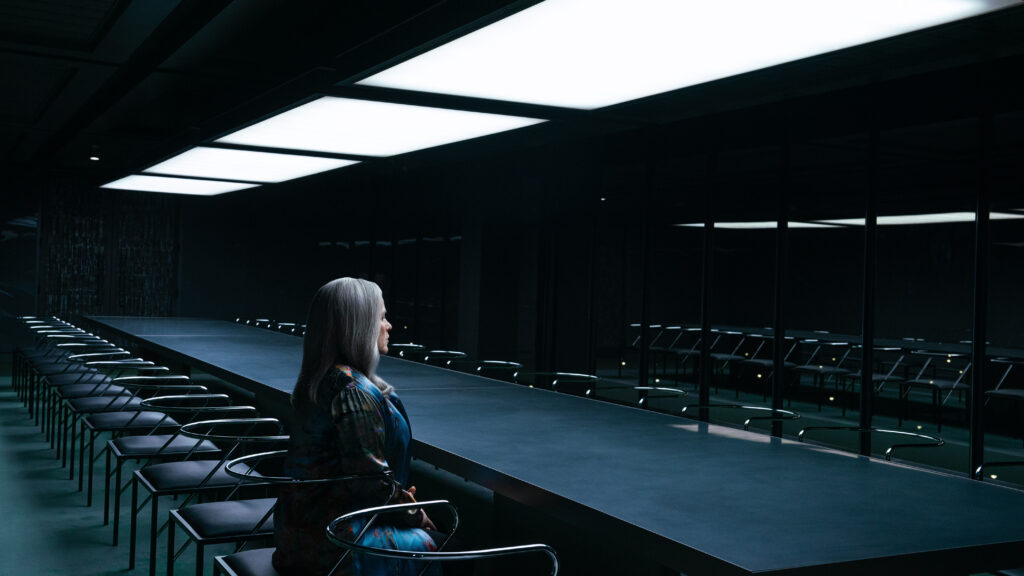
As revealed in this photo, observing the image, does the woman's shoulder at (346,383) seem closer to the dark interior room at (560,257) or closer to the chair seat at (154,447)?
the dark interior room at (560,257)

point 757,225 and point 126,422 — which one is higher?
point 757,225

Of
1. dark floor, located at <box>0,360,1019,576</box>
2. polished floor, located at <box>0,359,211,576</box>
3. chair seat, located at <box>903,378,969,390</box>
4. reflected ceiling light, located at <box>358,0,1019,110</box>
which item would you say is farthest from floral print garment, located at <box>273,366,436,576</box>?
chair seat, located at <box>903,378,969,390</box>

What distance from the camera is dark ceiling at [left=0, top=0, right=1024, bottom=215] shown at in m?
4.05

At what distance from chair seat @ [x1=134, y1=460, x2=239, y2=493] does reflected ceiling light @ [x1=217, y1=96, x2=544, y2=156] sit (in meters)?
1.62

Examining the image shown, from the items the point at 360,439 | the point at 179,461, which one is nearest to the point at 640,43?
the point at 360,439

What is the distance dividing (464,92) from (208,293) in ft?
40.7

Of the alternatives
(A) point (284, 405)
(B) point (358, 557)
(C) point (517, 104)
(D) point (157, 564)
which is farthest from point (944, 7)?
(D) point (157, 564)

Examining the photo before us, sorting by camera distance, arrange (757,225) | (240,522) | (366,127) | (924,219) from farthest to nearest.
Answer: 1. (757,225)
2. (924,219)
3. (366,127)
4. (240,522)

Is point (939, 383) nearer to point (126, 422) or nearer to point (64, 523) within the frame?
point (126, 422)

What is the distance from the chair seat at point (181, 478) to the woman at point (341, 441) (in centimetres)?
93

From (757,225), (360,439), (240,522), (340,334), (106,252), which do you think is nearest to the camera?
(360,439)

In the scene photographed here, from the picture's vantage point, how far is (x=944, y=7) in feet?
7.22

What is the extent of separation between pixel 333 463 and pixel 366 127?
229 centimetres

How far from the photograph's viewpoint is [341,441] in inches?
94.5
